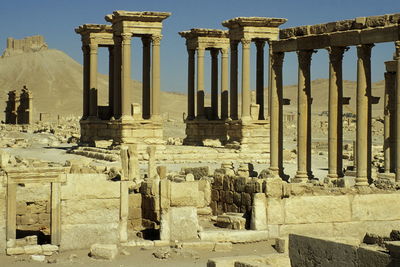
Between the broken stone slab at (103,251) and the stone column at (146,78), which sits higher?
the stone column at (146,78)

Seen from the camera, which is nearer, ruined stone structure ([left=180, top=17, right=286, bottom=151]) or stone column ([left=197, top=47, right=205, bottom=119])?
ruined stone structure ([left=180, top=17, right=286, bottom=151])

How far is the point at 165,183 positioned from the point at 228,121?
26652 mm

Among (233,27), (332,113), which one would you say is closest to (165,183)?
(332,113)

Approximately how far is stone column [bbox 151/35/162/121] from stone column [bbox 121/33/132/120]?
4.04 ft

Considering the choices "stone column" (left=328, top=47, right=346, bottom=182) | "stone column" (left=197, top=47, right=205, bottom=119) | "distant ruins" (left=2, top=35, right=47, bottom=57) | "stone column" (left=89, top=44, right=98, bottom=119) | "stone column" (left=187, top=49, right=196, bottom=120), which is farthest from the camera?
"distant ruins" (left=2, top=35, right=47, bottom=57)

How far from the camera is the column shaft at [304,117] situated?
29.0 meters

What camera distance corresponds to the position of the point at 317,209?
18.6 metres

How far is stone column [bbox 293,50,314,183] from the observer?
95.2 feet

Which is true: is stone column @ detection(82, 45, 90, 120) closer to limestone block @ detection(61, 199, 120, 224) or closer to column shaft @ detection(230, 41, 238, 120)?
column shaft @ detection(230, 41, 238, 120)

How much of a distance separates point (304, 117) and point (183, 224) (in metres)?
11.6

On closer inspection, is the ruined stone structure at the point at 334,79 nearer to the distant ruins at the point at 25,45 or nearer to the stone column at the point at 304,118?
the stone column at the point at 304,118

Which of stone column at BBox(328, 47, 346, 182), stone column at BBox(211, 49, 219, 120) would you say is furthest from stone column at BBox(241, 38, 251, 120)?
stone column at BBox(328, 47, 346, 182)

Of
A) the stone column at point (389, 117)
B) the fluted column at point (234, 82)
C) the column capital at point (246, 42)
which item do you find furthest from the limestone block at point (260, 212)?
the fluted column at point (234, 82)

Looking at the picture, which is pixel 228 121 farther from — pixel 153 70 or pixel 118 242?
pixel 118 242
